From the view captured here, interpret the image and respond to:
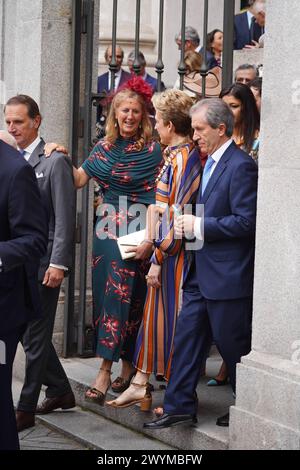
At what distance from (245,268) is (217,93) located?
204cm

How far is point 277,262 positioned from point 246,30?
18.1 feet

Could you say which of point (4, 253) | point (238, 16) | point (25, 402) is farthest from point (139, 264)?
point (238, 16)

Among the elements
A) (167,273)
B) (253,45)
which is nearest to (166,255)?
(167,273)

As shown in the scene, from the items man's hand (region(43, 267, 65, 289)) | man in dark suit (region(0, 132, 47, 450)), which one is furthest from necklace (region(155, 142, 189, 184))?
man in dark suit (region(0, 132, 47, 450))

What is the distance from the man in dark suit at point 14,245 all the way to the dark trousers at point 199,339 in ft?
3.64

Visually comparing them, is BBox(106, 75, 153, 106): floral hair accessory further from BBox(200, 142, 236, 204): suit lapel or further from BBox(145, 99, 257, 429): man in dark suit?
BBox(200, 142, 236, 204): suit lapel

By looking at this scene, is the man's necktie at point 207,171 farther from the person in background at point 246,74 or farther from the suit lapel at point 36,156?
the person in background at point 246,74

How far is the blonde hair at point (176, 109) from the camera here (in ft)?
21.4

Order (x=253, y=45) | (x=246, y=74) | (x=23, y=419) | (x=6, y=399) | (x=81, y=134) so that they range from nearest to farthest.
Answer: (x=6, y=399) < (x=23, y=419) < (x=246, y=74) < (x=81, y=134) < (x=253, y=45)

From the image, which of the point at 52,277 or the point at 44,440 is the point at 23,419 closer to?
the point at 44,440

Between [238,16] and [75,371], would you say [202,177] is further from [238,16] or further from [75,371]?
[238,16]

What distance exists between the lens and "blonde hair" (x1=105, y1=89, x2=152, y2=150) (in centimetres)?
687

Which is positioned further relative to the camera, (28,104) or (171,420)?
(28,104)

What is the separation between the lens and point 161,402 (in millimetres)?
6801
